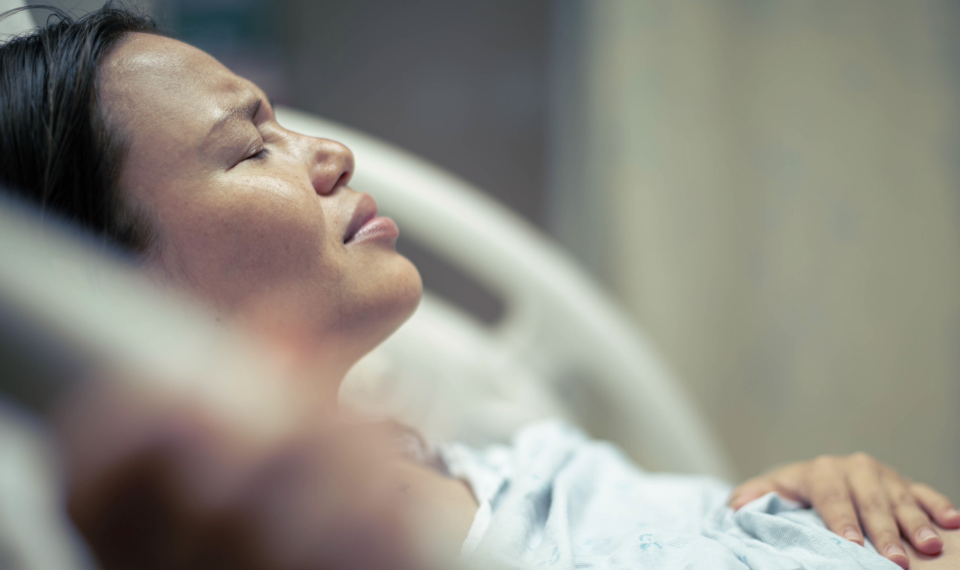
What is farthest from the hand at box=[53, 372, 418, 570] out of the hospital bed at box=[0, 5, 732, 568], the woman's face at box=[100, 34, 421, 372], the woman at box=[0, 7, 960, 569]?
the hospital bed at box=[0, 5, 732, 568]

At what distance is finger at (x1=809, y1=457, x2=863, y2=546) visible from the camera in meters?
0.53

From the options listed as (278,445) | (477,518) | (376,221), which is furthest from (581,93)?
(278,445)

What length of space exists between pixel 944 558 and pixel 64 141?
81 centimetres

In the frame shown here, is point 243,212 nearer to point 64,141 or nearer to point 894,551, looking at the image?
point 64,141

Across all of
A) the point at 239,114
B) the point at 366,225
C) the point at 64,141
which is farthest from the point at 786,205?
the point at 64,141

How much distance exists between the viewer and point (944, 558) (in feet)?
1.64

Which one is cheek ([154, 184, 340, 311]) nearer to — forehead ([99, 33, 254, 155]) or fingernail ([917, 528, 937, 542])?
forehead ([99, 33, 254, 155])

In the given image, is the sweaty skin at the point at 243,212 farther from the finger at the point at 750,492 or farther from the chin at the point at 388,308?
the finger at the point at 750,492

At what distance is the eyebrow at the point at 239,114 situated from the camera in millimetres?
486

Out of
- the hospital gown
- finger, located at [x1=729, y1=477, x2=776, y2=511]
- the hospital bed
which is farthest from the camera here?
the hospital bed

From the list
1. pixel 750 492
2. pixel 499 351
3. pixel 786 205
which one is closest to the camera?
pixel 750 492

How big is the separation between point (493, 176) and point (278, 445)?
1.08 meters

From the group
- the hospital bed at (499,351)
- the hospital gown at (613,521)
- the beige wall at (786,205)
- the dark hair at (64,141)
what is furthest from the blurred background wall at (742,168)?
the dark hair at (64,141)

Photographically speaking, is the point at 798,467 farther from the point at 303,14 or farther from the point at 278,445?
the point at 303,14
